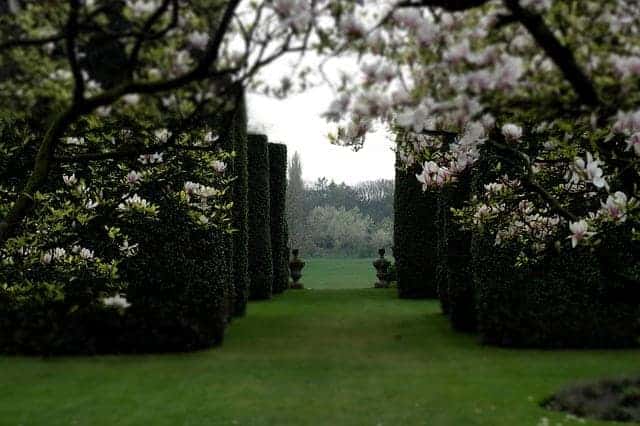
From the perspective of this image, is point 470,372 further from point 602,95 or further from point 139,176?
point 602,95

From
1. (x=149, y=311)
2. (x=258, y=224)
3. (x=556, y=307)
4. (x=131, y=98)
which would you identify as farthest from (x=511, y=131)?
(x=258, y=224)

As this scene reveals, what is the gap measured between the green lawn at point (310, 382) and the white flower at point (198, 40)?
13.7 feet

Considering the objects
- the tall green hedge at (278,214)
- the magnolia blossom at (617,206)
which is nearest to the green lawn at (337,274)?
the tall green hedge at (278,214)

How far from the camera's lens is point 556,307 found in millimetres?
12297

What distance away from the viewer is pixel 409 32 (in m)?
4.95

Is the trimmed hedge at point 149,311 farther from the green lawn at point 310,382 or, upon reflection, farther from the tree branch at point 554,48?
the tree branch at point 554,48

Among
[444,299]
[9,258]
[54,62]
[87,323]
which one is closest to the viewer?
[54,62]

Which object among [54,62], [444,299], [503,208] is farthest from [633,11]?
[444,299]

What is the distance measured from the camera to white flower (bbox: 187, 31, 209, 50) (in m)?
4.91

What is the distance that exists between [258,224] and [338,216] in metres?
39.1

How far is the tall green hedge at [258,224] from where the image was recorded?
72.0ft

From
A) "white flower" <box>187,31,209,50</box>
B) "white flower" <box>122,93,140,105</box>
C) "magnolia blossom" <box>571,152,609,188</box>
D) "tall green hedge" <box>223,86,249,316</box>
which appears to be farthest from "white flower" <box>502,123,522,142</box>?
"tall green hedge" <box>223,86,249,316</box>

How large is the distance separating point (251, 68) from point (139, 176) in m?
5.45

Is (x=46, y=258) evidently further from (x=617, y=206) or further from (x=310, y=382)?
(x=617, y=206)
